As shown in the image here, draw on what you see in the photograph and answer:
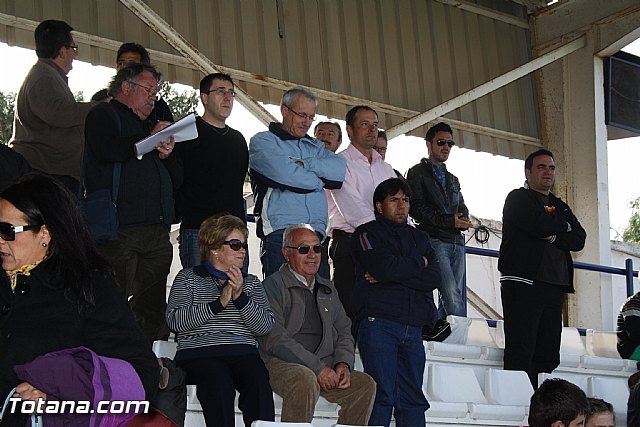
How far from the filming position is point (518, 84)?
991 centimetres

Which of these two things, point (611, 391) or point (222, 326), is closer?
point (222, 326)

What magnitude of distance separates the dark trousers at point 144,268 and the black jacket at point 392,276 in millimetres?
936

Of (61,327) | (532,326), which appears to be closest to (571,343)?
(532,326)

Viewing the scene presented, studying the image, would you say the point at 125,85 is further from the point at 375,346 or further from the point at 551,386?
the point at 551,386

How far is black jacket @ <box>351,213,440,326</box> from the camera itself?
473 cm

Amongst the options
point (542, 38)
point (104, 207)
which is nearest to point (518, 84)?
point (542, 38)

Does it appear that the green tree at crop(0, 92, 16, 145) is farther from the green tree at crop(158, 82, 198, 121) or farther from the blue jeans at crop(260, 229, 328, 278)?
the blue jeans at crop(260, 229, 328, 278)

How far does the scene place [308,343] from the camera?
180 inches

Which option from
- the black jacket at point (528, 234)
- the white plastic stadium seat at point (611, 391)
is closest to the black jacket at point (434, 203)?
the black jacket at point (528, 234)

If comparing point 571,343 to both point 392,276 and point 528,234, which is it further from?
point 392,276

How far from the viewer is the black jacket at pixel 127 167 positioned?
14.5 ft

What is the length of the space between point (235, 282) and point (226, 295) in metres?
0.07

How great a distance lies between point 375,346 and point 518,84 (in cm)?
585

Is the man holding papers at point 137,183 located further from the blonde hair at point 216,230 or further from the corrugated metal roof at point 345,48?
the corrugated metal roof at point 345,48
